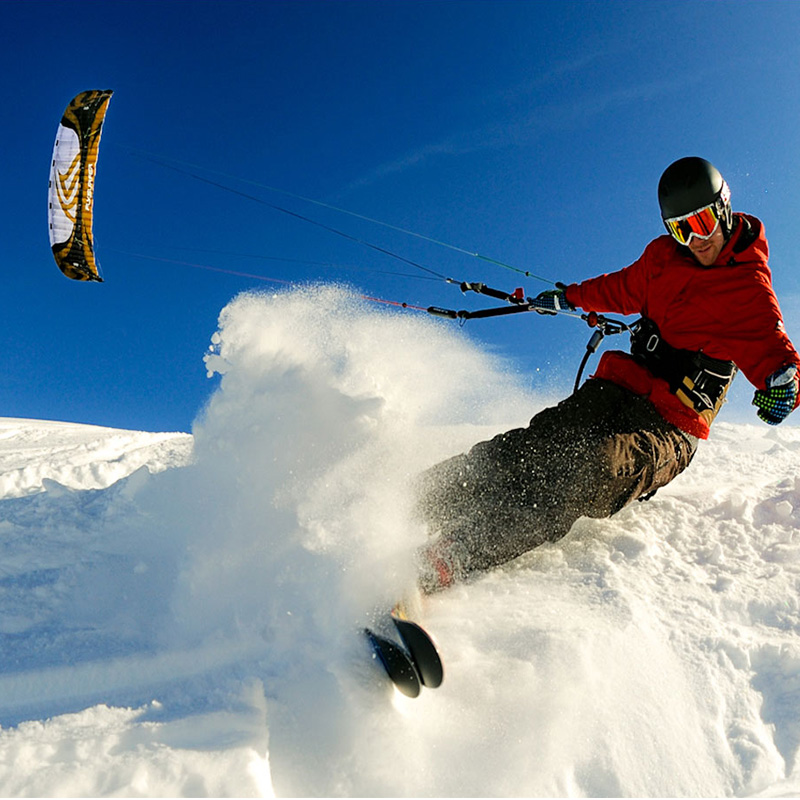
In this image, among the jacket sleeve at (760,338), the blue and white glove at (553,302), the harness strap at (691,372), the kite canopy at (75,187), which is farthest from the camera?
the kite canopy at (75,187)

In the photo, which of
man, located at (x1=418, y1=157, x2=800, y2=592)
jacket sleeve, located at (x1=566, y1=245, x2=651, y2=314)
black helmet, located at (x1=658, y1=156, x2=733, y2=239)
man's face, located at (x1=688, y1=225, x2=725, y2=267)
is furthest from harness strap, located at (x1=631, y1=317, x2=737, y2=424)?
black helmet, located at (x1=658, y1=156, x2=733, y2=239)

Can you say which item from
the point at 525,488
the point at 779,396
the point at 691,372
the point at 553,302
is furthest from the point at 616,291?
the point at 525,488

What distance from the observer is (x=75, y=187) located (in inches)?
300

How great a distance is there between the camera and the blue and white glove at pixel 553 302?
5047 mm

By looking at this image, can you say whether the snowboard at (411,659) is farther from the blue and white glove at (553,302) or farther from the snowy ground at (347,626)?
the blue and white glove at (553,302)

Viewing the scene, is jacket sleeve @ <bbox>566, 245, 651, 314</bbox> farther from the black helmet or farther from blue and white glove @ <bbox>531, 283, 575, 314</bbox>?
the black helmet

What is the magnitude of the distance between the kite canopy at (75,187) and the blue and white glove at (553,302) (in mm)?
5768

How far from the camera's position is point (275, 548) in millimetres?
3434

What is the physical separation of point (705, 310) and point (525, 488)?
1854mm

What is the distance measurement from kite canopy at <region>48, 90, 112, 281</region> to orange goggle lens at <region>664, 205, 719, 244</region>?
271 inches

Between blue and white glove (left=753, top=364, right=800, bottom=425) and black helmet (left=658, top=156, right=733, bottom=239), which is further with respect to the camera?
black helmet (left=658, top=156, right=733, bottom=239)

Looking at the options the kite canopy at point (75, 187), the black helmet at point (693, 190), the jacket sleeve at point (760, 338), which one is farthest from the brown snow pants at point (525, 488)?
the kite canopy at point (75, 187)

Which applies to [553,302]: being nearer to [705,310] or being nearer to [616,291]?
[616,291]

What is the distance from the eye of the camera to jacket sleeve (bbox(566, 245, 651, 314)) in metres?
4.50
